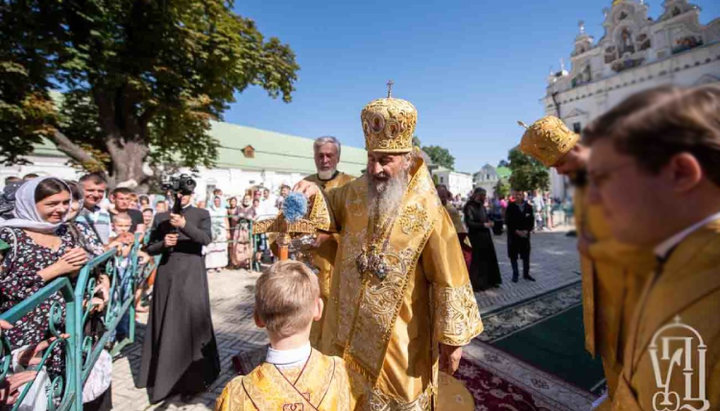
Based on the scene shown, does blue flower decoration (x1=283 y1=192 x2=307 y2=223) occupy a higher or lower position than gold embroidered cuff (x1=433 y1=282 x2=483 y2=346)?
higher

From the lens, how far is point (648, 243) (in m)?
0.33

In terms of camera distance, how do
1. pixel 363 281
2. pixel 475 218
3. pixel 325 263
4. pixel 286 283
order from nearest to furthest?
1. pixel 286 283
2. pixel 363 281
3. pixel 325 263
4. pixel 475 218

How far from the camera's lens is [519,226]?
24.2 ft

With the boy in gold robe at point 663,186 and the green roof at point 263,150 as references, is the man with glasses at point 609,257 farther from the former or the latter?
the green roof at point 263,150

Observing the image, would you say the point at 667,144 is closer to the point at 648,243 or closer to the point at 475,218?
the point at 648,243

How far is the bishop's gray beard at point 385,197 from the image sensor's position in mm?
2131

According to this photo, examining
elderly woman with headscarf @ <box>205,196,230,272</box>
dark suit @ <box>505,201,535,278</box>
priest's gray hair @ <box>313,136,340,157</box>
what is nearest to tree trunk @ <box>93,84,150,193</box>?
elderly woman with headscarf @ <box>205,196,230,272</box>

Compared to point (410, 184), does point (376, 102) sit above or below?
above

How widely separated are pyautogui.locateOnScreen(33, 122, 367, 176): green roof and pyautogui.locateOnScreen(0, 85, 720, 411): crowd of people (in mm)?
28615

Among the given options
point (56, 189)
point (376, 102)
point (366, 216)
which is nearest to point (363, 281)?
point (366, 216)

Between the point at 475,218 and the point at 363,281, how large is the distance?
17.7ft

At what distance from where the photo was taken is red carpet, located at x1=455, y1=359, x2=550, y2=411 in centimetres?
310

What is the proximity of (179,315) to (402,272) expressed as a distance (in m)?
2.56

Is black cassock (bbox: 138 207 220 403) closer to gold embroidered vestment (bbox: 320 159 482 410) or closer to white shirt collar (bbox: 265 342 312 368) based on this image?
gold embroidered vestment (bbox: 320 159 482 410)
